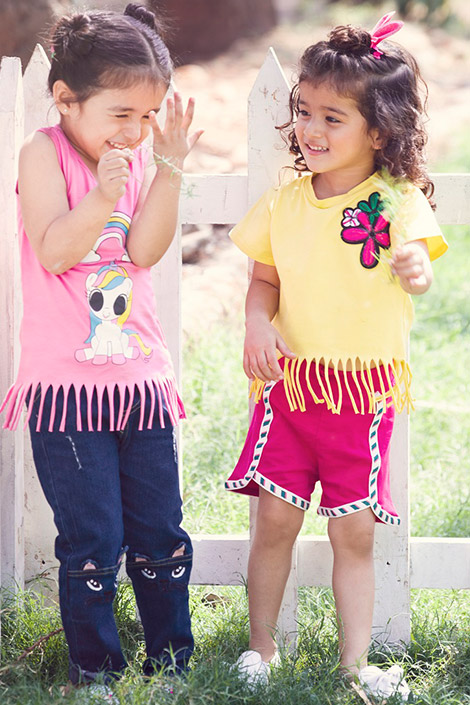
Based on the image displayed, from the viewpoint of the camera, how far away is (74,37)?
2115 mm

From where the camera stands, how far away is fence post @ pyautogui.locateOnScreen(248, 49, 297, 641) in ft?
8.40

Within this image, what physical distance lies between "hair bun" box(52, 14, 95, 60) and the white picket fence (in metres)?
0.40

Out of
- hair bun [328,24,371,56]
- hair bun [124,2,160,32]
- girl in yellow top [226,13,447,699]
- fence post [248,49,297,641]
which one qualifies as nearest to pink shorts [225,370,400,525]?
girl in yellow top [226,13,447,699]

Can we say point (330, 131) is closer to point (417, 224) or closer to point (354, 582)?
point (417, 224)

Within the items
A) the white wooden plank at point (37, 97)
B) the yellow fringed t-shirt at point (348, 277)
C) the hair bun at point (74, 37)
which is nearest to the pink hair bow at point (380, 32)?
the yellow fringed t-shirt at point (348, 277)

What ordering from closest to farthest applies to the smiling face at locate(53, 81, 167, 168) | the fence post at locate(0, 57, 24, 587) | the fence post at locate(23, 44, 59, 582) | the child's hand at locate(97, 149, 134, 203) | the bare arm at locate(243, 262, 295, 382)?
the child's hand at locate(97, 149, 134, 203) < the smiling face at locate(53, 81, 167, 168) < the bare arm at locate(243, 262, 295, 382) < the fence post at locate(0, 57, 24, 587) < the fence post at locate(23, 44, 59, 582)

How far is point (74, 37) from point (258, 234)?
2.17ft

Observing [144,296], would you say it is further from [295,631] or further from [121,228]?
[295,631]

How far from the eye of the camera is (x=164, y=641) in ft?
7.61

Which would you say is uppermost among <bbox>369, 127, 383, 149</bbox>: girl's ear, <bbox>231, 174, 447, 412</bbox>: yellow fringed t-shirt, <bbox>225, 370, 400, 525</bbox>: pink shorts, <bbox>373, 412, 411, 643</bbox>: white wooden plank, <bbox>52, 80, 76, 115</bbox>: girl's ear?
<bbox>52, 80, 76, 115</bbox>: girl's ear

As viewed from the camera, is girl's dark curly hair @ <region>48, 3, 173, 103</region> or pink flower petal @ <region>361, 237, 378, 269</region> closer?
girl's dark curly hair @ <region>48, 3, 173, 103</region>

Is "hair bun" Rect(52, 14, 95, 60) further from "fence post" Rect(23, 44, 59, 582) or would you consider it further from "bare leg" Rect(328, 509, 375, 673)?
"bare leg" Rect(328, 509, 375, 673)

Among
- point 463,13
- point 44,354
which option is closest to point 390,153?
point 44,354

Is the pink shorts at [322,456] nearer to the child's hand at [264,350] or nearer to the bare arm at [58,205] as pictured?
the child's hand at [264,350]
